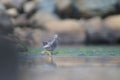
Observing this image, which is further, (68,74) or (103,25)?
(103,25)

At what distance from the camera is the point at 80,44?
335cm

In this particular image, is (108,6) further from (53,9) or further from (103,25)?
(53,9)

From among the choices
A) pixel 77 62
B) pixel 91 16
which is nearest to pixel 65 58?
pixel 77 62

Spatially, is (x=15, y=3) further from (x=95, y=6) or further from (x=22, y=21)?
(x=95, y=6)

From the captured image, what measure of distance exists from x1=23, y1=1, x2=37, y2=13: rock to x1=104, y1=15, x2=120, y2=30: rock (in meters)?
0.81

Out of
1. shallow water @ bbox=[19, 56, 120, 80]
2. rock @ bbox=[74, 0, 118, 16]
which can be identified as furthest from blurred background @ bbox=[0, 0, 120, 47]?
shallow water @ bbox=[19, 56, 120, 80]

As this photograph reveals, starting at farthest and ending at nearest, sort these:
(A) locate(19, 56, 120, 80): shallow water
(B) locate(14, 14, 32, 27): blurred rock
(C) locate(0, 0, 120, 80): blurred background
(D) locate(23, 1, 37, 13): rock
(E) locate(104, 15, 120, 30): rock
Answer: (E) locate(104, 15, 120, 30): rock → (D) locate(23, 1, 37, 13): rock → (B) locate(14, 14, 32, 27): blurred rock → (C) locate(0, 0, 120, 80): blurred background → (A) locate(19, 56, 120, 80): shallow water

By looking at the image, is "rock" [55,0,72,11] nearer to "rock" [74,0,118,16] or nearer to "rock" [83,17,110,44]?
"rock" [74,0,118,16]

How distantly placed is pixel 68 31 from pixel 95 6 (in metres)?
0.56

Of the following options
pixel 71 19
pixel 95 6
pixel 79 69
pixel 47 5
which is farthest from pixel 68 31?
pixel 79 69

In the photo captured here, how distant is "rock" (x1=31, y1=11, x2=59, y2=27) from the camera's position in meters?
3.63

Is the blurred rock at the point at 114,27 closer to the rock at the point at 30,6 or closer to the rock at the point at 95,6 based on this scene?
the rock at the point at 95,6

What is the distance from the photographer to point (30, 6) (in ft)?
12.1

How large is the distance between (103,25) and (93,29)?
0.54ft
